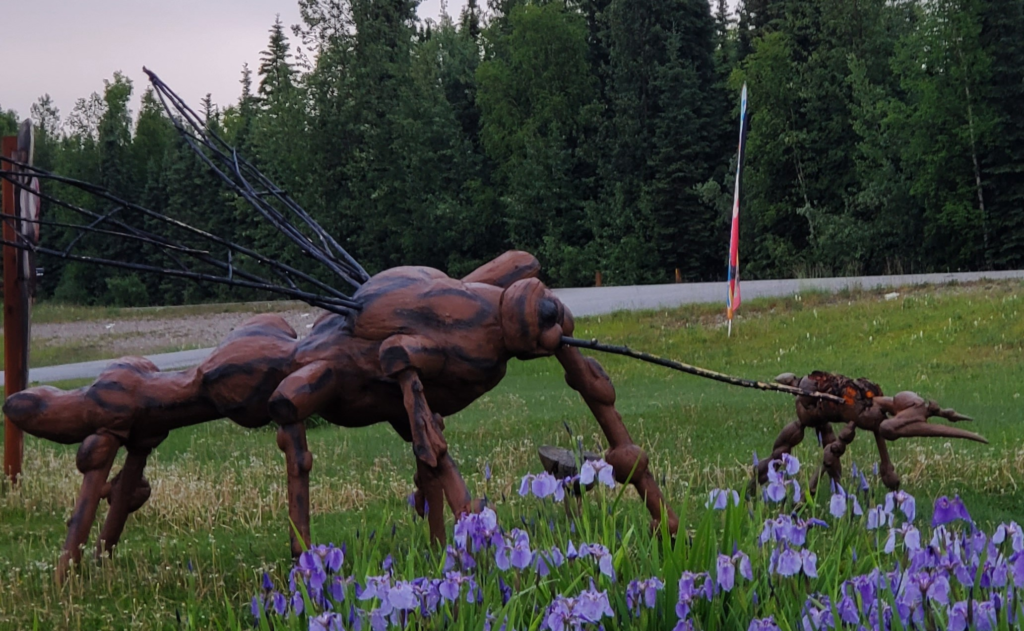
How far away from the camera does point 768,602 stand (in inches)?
125

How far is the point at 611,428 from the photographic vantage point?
14.7ft

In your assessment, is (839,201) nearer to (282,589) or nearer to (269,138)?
(269,138)

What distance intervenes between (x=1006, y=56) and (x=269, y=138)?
120 ft

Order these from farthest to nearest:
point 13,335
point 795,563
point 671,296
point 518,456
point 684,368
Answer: point 671,296, point 518,456, point 13,335, point 684,368, point 795,563

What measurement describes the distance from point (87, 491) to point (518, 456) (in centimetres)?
449

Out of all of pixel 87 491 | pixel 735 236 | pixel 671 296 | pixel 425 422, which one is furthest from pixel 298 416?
pixel 671 296

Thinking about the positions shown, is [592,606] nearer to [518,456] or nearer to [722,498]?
[722,498]

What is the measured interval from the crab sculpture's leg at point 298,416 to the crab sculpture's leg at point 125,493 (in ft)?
3.61

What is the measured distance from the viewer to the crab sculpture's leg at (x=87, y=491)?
4.96 meters

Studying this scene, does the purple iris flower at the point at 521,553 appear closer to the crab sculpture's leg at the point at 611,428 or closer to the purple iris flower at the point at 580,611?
the purple iris flower at the point at 580,611

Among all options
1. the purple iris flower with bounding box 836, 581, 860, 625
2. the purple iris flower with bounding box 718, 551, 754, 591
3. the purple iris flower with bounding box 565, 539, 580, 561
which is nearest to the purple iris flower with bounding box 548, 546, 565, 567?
the purple iris flower with bounding box 565, 539, 580, 561

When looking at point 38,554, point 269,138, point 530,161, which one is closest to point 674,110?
point 530,161

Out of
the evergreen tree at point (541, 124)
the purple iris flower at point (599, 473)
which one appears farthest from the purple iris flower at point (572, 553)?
the evergreen tree at point (541, 124)

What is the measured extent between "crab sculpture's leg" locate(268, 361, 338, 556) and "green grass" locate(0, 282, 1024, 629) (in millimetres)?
314
